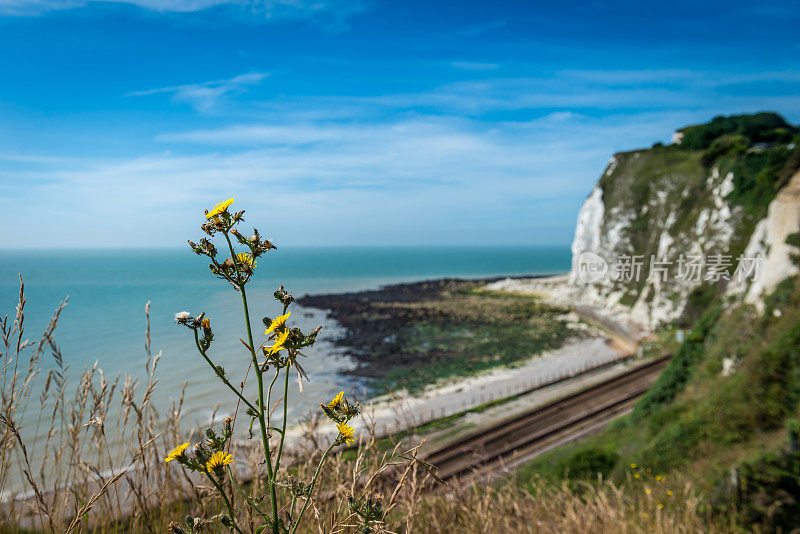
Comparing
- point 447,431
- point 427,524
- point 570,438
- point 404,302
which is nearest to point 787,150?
point 570,438

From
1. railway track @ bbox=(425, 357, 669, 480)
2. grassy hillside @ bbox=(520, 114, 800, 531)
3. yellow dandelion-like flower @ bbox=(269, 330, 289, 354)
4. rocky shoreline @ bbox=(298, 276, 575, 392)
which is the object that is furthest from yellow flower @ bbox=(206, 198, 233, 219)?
rocky shoreline @ bbox=(298, 276, 575, 392)

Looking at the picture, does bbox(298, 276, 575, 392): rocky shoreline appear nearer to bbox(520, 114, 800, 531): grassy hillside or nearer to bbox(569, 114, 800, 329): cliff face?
bbox(569, 114, 800, 329): cliff face

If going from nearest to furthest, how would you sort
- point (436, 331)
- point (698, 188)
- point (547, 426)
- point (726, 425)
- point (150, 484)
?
point (150, 484) < point (726, 425) < point (547, 426) < point (698, 188) < point (436, 331)

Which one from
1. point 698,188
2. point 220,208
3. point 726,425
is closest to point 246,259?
point 220,208

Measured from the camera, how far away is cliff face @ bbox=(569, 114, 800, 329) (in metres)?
20.0

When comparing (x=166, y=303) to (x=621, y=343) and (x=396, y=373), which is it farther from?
(x=621, y=343)

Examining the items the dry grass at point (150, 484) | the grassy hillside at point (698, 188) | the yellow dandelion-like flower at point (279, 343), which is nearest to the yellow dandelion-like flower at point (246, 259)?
the yellow dandelion-like flower at point (279, 343)

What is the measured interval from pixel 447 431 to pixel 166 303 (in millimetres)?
57616

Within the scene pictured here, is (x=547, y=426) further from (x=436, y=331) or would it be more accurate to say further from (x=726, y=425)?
(x=436, y=331)

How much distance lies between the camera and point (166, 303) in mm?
64250

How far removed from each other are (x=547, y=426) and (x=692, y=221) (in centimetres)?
2403

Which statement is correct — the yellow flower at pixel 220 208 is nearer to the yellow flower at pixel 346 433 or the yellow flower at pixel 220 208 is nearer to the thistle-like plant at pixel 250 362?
the thistle-like plant at pixel 250 362

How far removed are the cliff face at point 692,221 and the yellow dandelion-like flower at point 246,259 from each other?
19.3 metres

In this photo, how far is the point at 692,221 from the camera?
33312 mm
